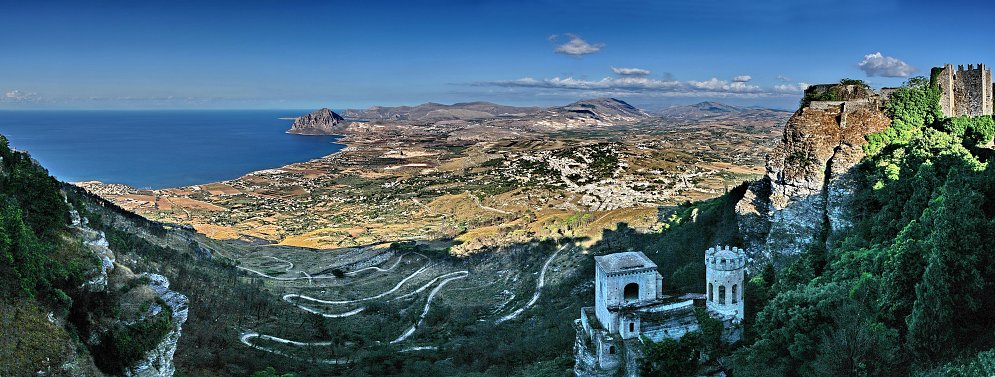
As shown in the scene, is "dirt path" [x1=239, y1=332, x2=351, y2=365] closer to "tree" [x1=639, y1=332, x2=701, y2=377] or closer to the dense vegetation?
"tree" [x1=639, y1=332, x2=701, y2=377]

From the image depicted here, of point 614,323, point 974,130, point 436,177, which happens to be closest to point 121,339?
point 614,323

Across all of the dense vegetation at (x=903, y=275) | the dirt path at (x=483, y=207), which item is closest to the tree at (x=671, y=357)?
the dense vegetation at (x=903, y=275)

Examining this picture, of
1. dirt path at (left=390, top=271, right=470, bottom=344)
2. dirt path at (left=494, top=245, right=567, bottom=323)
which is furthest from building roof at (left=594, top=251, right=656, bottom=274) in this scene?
dirt path at (left=390, top=271, right=470, bottom=344)

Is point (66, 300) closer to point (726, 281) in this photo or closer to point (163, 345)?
point (163, 345)

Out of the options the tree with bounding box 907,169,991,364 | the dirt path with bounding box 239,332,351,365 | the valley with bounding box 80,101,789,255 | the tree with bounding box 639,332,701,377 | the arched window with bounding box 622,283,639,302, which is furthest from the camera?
the valley with bounding box 80,101,789,255

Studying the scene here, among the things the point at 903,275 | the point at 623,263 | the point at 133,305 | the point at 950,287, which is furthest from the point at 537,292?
the point at 950,287

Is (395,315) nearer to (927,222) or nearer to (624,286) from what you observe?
(624,286)

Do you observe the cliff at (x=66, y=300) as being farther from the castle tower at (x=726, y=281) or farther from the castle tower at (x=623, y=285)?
the castle tower at (x=726, y=281)
